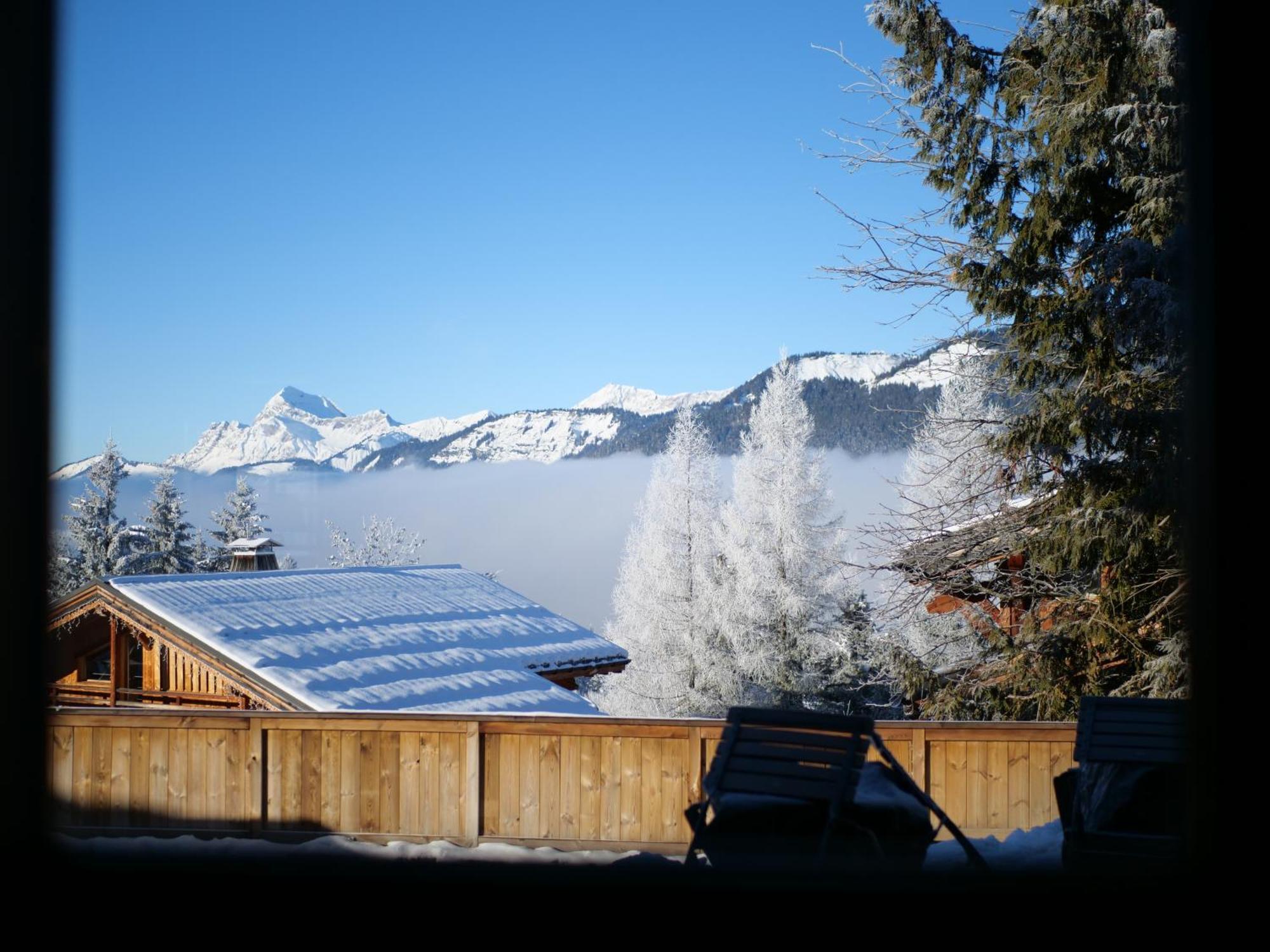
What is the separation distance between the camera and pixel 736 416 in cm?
2409

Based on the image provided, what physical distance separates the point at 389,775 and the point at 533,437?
5681cm

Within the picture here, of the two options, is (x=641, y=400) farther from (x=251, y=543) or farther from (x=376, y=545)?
(x=251, y=543)

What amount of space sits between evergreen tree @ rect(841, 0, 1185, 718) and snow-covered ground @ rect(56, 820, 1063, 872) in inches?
94.8

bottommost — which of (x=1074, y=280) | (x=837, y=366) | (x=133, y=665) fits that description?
(x=133, y=665)

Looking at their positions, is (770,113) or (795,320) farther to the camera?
(795,320)

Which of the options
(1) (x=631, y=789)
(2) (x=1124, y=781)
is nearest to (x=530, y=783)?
(1) (x=631, y=789)

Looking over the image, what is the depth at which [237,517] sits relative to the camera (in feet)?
124

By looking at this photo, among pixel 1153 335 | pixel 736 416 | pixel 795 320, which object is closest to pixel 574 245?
pixel 795 320

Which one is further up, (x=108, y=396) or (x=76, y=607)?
(x=108, y=396)

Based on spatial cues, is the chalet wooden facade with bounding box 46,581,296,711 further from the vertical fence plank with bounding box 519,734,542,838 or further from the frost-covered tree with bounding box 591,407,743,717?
the frost-covered tree with bounding box 591,407,743,717

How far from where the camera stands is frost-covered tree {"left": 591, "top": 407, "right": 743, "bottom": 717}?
62.8ft

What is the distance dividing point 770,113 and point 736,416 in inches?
584

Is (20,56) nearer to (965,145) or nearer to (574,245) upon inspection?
(965,145)

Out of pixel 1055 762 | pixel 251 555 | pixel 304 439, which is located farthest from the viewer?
pixel 304 439
